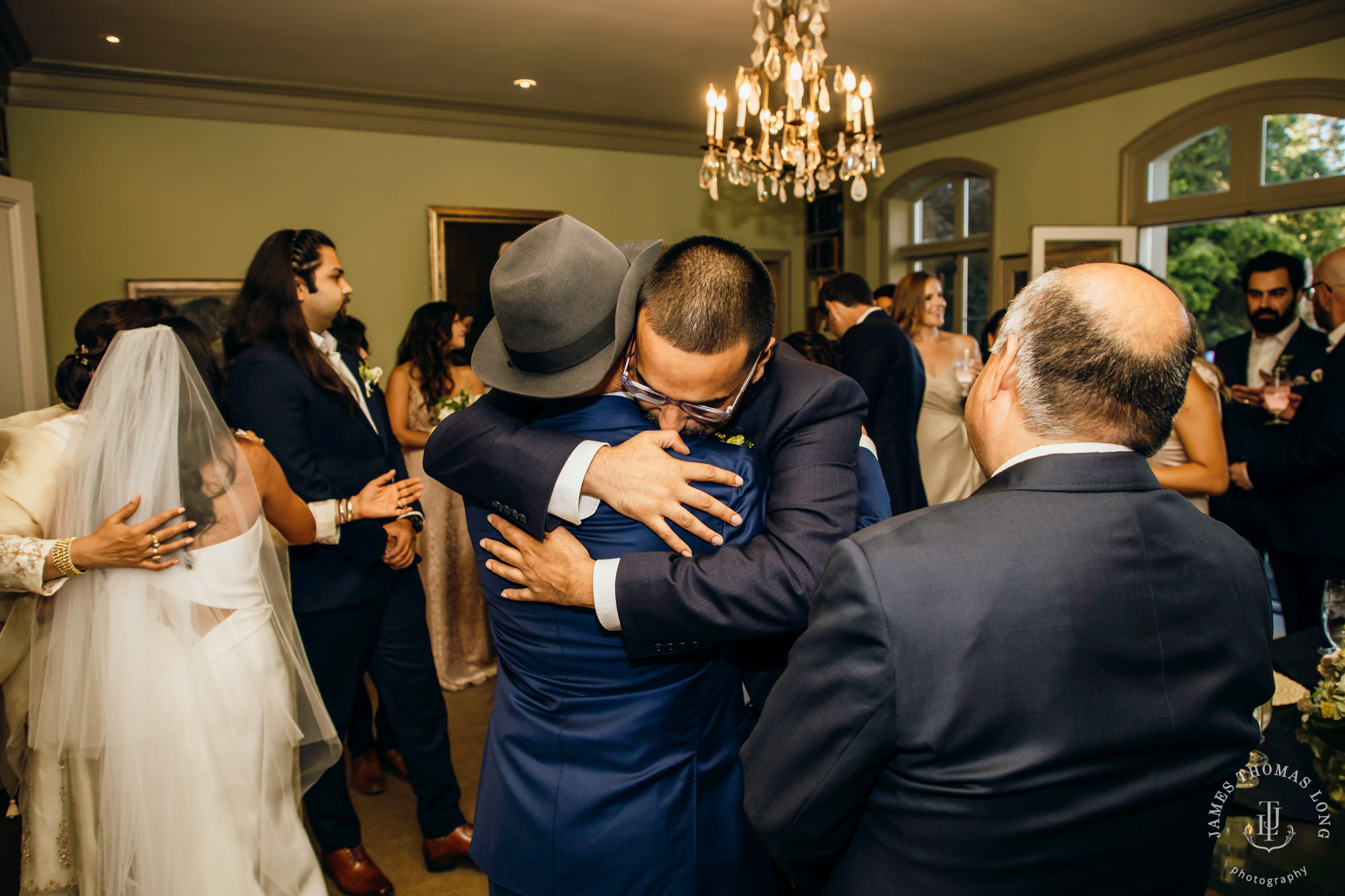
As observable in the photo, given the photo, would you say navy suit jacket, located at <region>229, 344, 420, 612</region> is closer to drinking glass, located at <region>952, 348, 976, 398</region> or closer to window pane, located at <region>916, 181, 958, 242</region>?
drinking glass, located at <region>952, 348, 976, 398</region>

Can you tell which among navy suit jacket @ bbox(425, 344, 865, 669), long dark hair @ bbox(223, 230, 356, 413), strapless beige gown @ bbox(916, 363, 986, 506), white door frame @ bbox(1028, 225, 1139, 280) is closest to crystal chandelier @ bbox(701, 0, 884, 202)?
strapless beige gown @ bbox(916, 363, 986, 506)

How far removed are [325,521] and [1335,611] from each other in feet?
8.08

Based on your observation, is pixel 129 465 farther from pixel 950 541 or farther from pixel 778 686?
pixel 950 541

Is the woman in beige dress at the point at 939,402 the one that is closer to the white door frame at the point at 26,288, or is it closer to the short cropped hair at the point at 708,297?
the short cropped hair at the point at 708,297

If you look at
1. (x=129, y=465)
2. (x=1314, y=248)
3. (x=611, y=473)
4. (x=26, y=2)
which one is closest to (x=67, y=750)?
(x=129, y=465)

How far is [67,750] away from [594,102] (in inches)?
228

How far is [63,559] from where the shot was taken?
5.44 ft

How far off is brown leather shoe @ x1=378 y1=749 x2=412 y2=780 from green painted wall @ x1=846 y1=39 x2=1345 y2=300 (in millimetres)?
5355

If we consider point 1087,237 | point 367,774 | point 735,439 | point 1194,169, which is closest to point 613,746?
point 735,439

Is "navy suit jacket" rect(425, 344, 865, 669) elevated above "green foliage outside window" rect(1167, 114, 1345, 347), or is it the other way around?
"green foliage outside window" rect(1167, 114, 1345, 347)

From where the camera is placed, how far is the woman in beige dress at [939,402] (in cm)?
477

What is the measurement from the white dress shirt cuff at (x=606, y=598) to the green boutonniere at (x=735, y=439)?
0.86 feet

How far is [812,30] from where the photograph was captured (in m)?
3.45

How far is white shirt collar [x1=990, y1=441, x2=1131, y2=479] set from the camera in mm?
Result: 886
